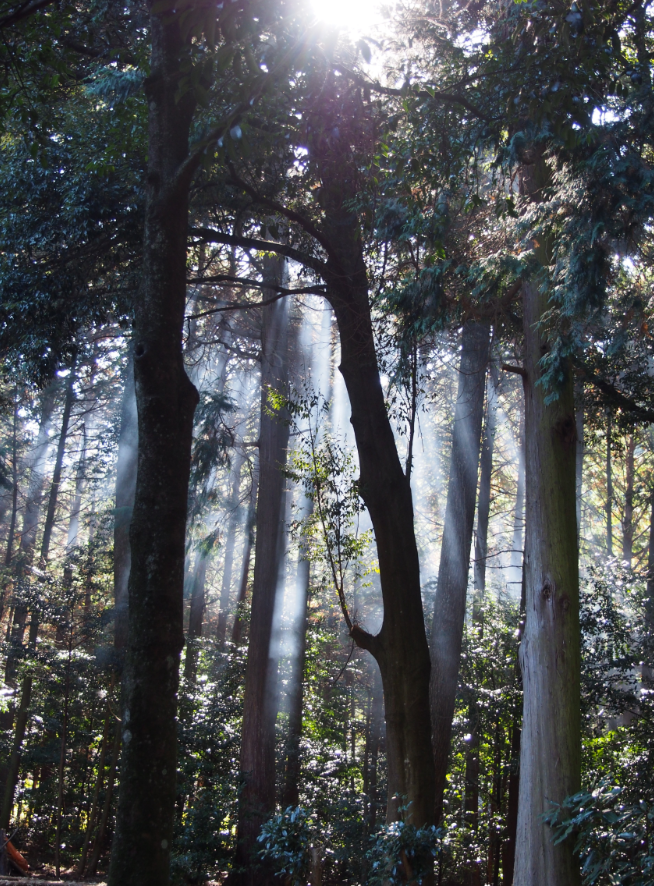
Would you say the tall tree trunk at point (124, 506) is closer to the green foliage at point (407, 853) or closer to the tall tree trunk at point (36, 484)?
the tall tree trunk at point (36, 484)

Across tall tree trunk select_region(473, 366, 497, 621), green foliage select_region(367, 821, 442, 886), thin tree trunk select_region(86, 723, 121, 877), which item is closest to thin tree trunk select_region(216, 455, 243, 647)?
tall tree trunk select_region(473, 366, 497, 621)

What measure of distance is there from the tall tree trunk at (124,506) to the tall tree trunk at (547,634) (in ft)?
22.2

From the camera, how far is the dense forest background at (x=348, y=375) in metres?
4.05

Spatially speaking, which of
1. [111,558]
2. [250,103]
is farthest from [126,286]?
[111,558]

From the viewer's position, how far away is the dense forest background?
405 centimetres

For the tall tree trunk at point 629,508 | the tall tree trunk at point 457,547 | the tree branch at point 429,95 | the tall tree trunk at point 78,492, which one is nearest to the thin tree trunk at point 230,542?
the tall tree trunk at point 78,492

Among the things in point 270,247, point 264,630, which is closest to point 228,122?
point 270,247

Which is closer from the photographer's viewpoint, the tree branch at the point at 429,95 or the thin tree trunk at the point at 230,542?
the tree branch at the point at 429,95

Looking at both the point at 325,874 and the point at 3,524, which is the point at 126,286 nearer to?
the point at 325,874

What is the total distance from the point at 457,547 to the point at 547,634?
120 inches

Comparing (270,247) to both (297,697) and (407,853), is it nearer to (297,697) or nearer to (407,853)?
(407,853)

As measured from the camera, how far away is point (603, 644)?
27.5ft

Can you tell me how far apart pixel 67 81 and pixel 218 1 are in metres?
4.97

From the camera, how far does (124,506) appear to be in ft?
41.5
